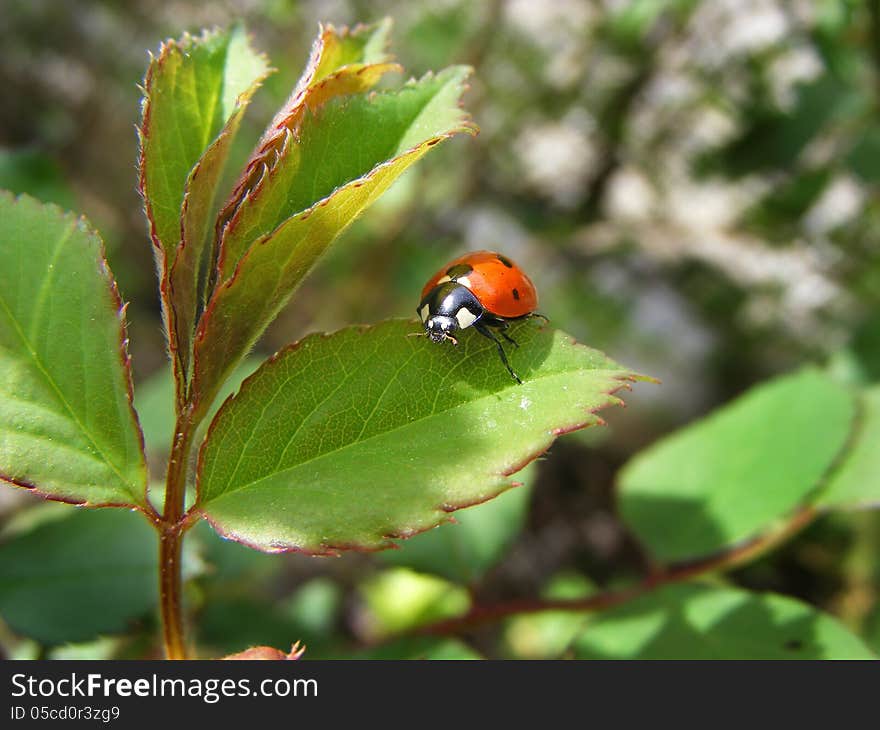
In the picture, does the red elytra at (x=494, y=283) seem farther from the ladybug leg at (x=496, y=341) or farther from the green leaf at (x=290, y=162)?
the green leaf at (x=290, y=162)

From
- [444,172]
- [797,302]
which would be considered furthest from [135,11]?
[797,302]

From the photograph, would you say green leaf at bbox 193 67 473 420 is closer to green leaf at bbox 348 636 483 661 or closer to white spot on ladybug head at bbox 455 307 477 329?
white spot on ladybug head at bbox 455 307 477 329

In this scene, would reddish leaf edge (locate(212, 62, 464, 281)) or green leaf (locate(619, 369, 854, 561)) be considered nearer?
reddish leaf edge (locate(212, 62, 464, 281))

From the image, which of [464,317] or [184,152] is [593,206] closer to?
[464,317]

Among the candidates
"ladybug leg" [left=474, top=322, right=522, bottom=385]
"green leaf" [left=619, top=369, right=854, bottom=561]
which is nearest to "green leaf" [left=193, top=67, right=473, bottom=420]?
"ladybug leg" [left=474, top=322, right=522, bottom=385]

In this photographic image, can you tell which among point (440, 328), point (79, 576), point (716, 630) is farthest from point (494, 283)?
point (79, 576)

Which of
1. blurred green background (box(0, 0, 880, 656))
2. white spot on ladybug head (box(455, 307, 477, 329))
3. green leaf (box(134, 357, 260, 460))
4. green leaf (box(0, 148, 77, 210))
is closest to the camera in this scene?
white spot on ladybug head (box(455, 307, 477, 329))
